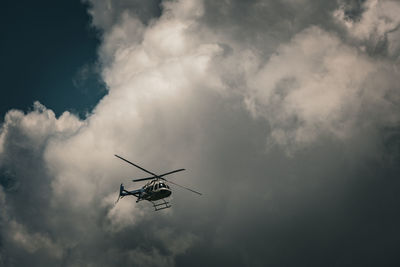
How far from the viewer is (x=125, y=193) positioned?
99125 mm

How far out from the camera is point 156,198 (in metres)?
90.5

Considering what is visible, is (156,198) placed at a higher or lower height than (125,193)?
lower

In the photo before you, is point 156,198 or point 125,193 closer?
point 156,198

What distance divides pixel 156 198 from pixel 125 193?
12.9 meters
